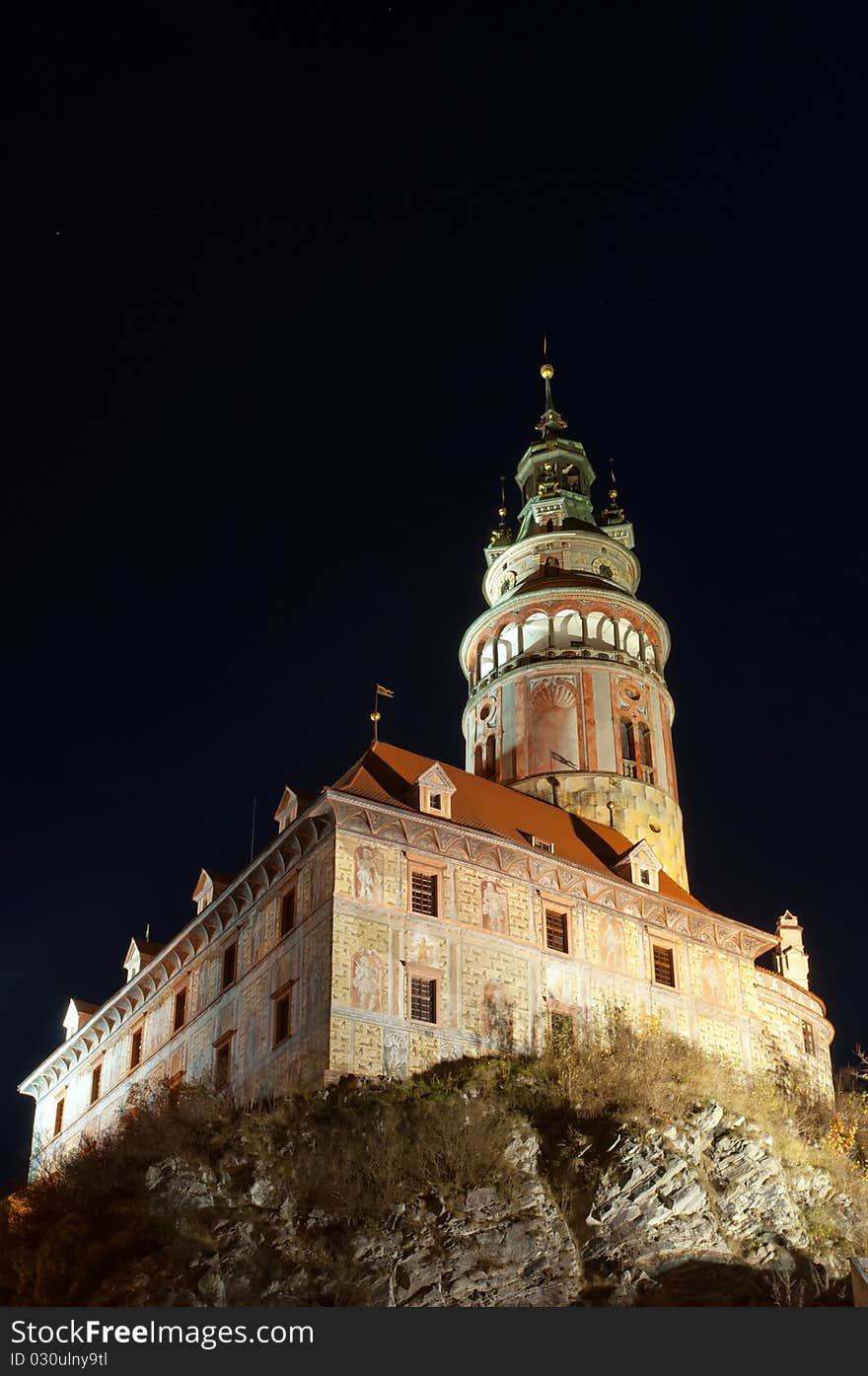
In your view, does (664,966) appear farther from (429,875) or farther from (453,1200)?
(453,1200)

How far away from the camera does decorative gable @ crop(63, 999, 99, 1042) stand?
59.3m

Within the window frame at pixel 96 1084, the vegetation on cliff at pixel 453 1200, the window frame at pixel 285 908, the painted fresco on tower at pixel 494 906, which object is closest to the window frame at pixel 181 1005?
the window frame at pixel 96 1084

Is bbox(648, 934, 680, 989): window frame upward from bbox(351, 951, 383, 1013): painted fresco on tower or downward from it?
upward

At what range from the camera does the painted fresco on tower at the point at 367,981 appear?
1635 inches

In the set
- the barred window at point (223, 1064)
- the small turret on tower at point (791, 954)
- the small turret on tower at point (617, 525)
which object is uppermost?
the small turret on tower at point (617, 525)

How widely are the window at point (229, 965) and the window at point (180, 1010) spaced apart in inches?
120

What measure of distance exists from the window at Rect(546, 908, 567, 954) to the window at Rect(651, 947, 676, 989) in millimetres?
3775

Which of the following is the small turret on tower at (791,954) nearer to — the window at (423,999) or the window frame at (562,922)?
the window frame at (562,922)

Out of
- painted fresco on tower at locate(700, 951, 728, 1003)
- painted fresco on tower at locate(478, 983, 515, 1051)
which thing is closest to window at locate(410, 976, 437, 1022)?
painted fresco on tower at locate(478, 983, 515, 1051)

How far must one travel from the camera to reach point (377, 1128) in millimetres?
37062

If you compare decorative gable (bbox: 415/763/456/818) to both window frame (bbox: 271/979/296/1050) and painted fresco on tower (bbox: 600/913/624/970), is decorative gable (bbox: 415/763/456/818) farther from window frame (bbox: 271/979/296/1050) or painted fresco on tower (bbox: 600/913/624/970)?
window frame (bbox: 271/979/296/1050)

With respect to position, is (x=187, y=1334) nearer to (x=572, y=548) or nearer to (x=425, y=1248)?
(x=425, y=1248)

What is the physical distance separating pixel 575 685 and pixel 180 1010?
Answer: 20576 millimetres

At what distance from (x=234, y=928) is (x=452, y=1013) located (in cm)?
867
